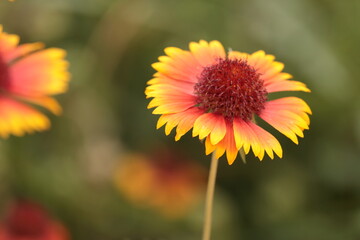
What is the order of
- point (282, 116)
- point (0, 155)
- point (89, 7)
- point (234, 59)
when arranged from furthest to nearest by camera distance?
1. point (89, 7)
2. point (0, 155)
3. point (234, 59)
4. point (282, 116)

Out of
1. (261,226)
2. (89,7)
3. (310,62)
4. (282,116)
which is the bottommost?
(282,116)

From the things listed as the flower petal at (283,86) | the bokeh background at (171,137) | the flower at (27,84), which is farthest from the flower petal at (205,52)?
the bokeh background at (171,137)

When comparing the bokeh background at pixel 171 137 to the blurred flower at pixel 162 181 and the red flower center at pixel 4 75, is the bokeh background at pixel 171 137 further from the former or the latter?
the red flower center at pixel 4 75

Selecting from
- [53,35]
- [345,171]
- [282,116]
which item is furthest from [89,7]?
[282,116]

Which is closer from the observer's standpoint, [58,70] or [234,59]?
[234,59]

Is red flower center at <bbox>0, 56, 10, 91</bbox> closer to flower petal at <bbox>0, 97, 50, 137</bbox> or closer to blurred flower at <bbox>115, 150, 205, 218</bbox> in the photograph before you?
flower petal at <bbox>0, 97, 50, 137</bbox>

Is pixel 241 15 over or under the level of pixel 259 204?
over

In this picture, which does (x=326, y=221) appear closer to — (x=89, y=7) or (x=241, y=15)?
(x=241, y=15)
